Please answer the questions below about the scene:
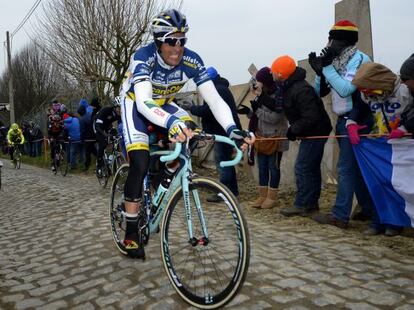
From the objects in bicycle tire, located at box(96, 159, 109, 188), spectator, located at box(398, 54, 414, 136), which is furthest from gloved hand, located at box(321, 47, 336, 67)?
bicycle tire, located at box(96, 159, 109, 188)

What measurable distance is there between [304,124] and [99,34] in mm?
13177

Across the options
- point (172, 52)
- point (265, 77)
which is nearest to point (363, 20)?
point (265, 77)

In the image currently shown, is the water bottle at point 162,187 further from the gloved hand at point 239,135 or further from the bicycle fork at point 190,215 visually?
the gloved hand at point 239,135

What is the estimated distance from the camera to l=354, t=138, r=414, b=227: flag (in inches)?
178

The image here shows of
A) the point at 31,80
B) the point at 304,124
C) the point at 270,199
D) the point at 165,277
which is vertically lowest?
the point at 165,277

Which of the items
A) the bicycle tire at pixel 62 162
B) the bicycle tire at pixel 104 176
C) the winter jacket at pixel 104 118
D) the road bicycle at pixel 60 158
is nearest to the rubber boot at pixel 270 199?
the winter jacket at pixel 104 118

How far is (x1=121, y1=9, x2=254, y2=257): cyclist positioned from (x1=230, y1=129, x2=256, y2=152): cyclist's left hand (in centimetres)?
15

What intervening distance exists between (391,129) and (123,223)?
10.1 feet

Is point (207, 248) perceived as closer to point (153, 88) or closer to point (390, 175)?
A: point (153, 88)

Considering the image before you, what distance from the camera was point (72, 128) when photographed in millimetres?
14281

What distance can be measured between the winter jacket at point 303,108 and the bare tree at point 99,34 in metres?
11.8

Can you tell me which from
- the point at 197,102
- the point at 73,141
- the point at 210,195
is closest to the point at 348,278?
the point at 210,195

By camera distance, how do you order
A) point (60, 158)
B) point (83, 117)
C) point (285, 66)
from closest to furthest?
point (285, 66)
point (83, 117)
point (60, 158)

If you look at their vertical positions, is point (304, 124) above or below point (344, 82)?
below
